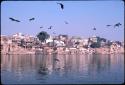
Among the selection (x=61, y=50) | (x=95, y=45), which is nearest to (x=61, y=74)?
(x=95, y=45)

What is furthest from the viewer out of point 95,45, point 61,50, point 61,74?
point 61,50

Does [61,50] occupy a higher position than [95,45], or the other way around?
[95,45]

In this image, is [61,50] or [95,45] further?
[61,50]

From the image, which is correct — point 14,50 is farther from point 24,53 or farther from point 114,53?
point 114,53

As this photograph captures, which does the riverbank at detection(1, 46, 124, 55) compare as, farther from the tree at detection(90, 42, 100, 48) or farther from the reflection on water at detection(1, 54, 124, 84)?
the reflection on water at detection(1, 54, 124, 84)

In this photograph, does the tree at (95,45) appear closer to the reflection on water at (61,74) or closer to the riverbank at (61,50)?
the riverbank at (61,50)

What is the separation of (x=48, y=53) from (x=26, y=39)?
5.38 metres

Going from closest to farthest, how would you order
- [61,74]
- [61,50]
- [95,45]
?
1. [61,74]
2. [95,45]
3. [61,50]

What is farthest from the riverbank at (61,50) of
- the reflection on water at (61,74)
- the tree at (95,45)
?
the reflection on water at (61,74)

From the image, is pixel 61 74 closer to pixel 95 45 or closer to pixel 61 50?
pixel 95 45

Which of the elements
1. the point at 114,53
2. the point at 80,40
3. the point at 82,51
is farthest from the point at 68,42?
the point at 114,53

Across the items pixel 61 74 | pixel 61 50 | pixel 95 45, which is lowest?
pixel 61 74

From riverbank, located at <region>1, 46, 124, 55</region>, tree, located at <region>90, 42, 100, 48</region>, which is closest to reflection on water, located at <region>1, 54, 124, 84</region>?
riverbank, located at <region>1, 46, 124, 55</region>

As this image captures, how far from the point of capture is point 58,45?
3525 centimetres
